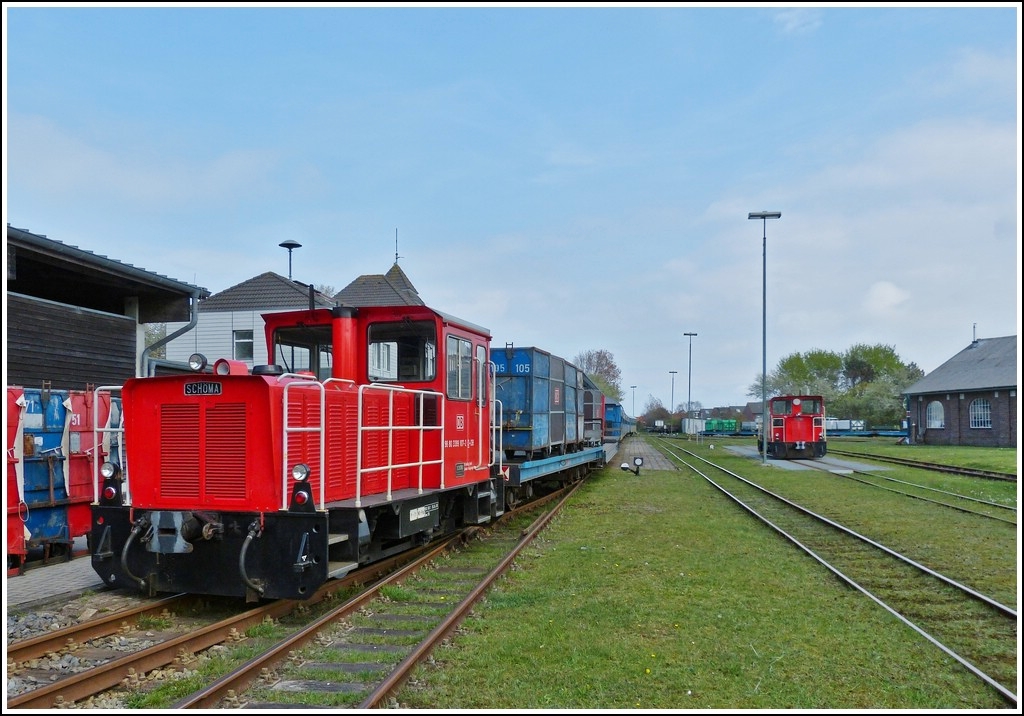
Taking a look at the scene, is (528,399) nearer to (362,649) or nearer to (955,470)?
(362,649)

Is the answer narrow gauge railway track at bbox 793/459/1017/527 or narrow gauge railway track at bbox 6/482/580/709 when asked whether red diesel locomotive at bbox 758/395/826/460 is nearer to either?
narrow gauge railway track at bbox 793/459/1017/527

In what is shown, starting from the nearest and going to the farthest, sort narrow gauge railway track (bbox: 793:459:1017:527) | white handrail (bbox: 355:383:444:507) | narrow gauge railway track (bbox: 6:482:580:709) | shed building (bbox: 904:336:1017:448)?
narrow gauge railway track (bbox: 6:482:580:709)
white handrail (bbox: 355:383:444:507)
narrow gauge railway track (bbox: 793:459:1017:527)
shed building (bbox: 904:336:1017:448)

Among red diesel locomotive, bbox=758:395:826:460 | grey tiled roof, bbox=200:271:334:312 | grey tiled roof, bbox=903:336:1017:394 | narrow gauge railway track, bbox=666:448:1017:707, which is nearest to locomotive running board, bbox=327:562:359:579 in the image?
narrow gauge railway track, bbox=666:448:1017:707

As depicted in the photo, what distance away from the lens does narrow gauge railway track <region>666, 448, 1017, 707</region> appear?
5.49 meters

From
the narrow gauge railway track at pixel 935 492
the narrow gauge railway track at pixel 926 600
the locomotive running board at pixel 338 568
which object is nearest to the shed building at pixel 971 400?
the narrow gauge railway track at pixel 935 492

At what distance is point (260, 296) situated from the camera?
26.2 meters

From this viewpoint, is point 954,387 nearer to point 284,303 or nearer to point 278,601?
point 284,303

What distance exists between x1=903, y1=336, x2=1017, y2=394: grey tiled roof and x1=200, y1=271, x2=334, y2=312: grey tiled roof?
35425 mm

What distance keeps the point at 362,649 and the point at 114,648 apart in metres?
1.78

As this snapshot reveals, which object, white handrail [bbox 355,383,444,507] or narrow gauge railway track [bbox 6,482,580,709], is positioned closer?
narrow gauge railway track [bbox 6,482,580,709]

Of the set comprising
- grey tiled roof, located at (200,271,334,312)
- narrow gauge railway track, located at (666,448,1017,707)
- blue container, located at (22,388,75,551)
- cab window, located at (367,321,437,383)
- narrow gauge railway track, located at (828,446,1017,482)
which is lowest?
narrow gauge railway track, located at (828,446,1017,482)

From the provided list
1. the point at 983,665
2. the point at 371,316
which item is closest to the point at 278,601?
the point at 371,316

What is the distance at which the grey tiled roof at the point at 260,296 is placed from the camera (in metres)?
25.6

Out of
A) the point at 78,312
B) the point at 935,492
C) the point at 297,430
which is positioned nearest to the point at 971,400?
the point at 935,492
